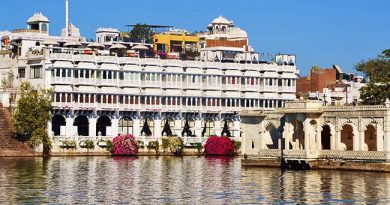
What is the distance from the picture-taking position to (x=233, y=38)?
162500 millimetres

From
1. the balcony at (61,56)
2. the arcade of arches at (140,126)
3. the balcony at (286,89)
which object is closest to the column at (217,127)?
the arcade of arches at (140,126)

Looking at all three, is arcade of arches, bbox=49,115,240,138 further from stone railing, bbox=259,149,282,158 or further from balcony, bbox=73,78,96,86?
stone railing, bbox=259,149,282,158

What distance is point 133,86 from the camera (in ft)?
440

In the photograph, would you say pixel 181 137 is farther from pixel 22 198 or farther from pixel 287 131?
pixel 22 198

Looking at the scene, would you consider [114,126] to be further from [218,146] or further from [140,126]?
[218,146]

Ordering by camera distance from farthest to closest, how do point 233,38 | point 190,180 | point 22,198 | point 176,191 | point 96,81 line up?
point 233,38 < point 96,81 < point 190,180 < point 176,191 < point 22,198

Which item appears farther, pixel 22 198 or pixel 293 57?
pixel 293 57

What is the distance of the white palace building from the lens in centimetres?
12888

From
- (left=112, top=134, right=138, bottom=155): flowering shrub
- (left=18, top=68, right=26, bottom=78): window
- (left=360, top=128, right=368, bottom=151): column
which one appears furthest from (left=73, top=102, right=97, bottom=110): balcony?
(left=360, top=128, right=368, bottom=151): column

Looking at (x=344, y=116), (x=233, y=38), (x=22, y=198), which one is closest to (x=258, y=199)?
(x=22, y=198)

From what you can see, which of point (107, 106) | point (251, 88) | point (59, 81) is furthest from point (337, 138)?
point (251, 88)

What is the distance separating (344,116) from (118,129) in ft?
161

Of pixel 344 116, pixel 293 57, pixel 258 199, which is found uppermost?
pixel 293 57

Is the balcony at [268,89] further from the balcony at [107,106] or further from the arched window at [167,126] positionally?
the balcony at [107,106]
